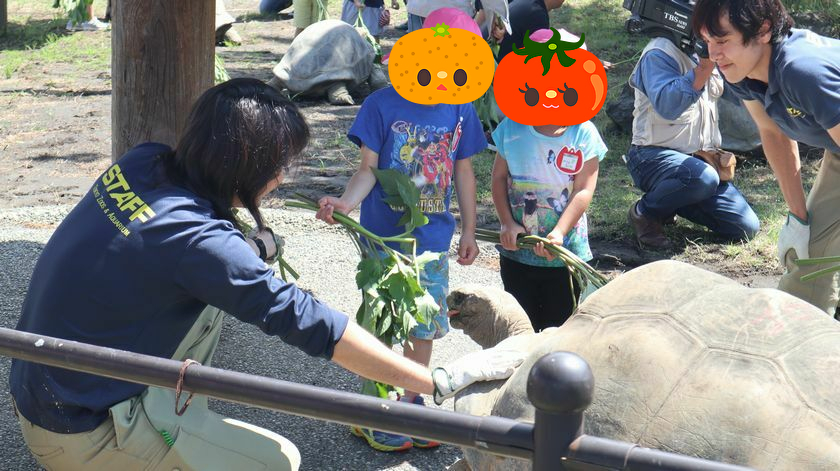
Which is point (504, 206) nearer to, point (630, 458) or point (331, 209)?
point (331, 209)

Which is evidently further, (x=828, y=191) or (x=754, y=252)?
(x=754, y=252)

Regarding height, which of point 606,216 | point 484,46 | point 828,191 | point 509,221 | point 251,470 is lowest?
point 606,216

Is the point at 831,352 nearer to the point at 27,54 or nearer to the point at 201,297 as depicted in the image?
the point at 201,297

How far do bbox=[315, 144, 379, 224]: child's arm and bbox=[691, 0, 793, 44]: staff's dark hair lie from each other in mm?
1099

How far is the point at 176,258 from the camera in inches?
88.1

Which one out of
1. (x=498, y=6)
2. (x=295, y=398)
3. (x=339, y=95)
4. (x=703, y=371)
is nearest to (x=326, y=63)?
(x=339, y=95)

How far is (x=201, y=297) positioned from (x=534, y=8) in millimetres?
4268

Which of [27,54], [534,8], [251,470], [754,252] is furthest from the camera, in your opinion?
[27,54]

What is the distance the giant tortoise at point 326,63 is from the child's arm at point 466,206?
480 centimetres

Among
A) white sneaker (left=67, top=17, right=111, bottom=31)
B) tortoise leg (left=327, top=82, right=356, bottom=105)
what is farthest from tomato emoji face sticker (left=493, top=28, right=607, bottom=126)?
white sneaker (left=67, top=17, right=111, bottom=31)

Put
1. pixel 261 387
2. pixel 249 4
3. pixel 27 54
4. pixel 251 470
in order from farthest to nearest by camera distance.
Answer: pixel 249 4 → pixel 27 54 → pixel 251 470 → pixel 261 387

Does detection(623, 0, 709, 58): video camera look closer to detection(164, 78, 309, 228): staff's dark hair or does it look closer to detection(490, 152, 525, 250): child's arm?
detection(490, 152, 525, 250): child's arm

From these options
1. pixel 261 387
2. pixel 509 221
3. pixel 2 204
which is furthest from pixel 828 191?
pixel 2 204

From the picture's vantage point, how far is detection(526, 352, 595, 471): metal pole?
52.0 inches
